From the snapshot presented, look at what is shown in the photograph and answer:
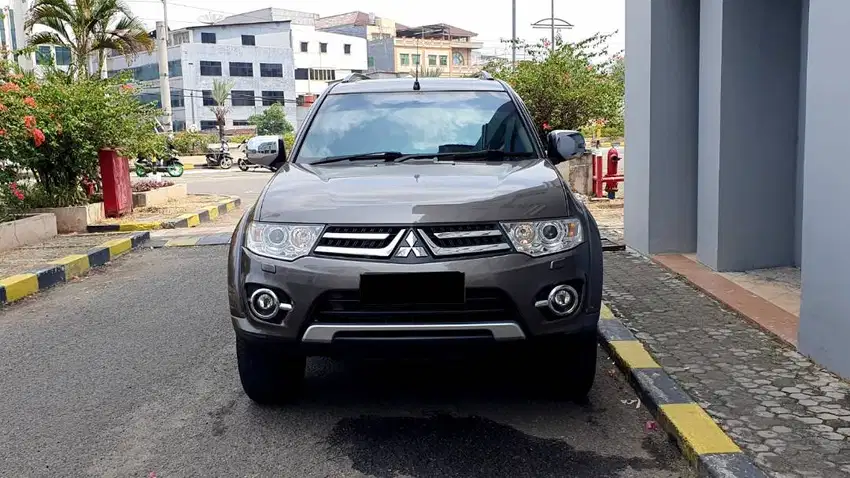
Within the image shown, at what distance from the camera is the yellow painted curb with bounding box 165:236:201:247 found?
10.4 meters

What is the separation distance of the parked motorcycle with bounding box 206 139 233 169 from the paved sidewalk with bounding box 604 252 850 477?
2811cm

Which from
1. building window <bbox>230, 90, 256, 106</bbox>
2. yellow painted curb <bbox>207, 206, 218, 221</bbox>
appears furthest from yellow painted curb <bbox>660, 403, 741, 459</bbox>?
building window <bbox>230, 90, 256, 106</bbox>

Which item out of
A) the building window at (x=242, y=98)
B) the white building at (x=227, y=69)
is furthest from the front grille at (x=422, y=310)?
the building window at (x=242, y=98)

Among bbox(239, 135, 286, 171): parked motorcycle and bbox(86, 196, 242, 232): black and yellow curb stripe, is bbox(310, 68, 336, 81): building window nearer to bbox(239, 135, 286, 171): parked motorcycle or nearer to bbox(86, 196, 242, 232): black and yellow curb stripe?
bbox(86, 196, 242, 232): black and yellow curb stripe

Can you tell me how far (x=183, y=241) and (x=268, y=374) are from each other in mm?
7040

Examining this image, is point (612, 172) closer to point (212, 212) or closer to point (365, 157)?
point (212, 212)

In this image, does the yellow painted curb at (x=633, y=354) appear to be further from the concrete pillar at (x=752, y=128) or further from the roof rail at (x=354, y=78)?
the roof rail at (x=354, y=78)

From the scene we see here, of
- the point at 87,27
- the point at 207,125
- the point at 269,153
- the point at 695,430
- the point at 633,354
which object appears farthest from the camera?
the point at 207,125

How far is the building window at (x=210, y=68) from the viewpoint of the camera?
64.0m

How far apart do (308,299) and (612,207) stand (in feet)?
31.6

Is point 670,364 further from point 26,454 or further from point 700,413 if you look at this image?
point 26,454

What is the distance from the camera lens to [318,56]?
240 feet

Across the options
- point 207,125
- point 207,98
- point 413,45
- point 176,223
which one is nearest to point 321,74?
point 413,45

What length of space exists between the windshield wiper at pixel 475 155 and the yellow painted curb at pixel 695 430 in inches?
65.0
